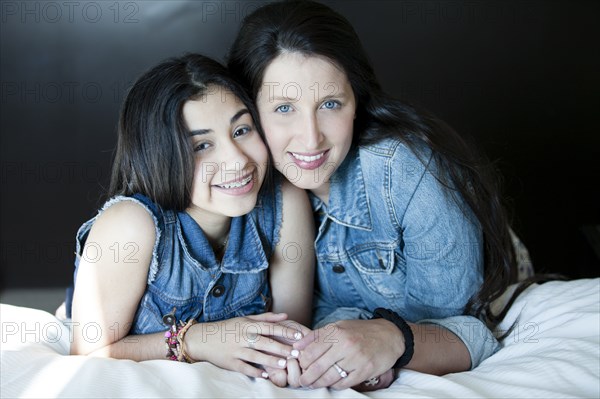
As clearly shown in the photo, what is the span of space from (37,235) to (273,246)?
4.89 feet

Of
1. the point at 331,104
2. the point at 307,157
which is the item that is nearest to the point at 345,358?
the point at 307,157

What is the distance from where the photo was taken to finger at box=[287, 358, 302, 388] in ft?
4.56

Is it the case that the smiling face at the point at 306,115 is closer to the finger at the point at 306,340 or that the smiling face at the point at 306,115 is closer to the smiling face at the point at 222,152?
the smiling face at the point at 222,152

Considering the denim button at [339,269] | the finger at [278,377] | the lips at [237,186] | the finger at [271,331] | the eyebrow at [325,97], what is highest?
the eyebrow at [325,97]

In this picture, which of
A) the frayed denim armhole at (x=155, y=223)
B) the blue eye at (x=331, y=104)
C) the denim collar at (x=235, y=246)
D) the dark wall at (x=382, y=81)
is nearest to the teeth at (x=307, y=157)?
the blue eye at (x=331, y=104)

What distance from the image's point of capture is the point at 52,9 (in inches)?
102

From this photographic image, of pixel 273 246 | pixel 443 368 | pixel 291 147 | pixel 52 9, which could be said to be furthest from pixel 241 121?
pixel 52 9

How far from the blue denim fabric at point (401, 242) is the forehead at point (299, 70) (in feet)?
0.74

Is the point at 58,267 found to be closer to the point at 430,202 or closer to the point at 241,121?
the point at 241,121

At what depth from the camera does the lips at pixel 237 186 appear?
61.6 inches

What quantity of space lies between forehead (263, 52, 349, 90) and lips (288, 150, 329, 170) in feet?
0.50

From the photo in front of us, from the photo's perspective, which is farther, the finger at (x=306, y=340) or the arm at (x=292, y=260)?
the arm at (x=292, y=260)

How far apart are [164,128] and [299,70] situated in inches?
12.3

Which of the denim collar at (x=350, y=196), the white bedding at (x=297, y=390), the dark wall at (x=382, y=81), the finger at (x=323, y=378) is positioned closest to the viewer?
the white bedding at (x=297, y=390)
